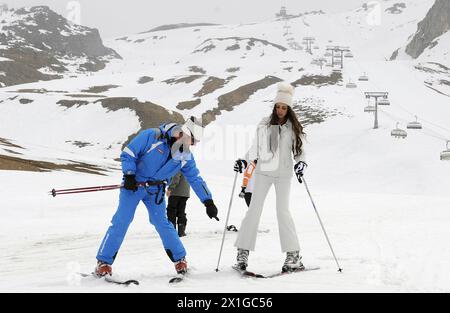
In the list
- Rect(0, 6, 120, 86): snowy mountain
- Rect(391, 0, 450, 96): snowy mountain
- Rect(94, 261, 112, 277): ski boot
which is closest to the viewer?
Rect(94, 261, 112, 277): ski boot

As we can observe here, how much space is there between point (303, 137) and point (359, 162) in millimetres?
37306

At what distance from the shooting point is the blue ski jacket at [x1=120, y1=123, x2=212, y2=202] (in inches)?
232

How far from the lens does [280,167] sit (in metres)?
6.48

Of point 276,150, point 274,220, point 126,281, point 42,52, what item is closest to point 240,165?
point 276,150

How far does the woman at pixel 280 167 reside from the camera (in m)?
6.48

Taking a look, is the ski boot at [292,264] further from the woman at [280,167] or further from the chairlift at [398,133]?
the chairlift at [398,133]

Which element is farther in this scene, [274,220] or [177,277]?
[274,220]

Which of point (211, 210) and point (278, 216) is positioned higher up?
point (211, 210)

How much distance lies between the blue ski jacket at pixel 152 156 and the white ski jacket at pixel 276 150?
1053 millimetres

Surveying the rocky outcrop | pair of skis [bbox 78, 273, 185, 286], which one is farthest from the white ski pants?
the rocky outcrop

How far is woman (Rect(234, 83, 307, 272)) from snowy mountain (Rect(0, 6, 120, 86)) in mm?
108861

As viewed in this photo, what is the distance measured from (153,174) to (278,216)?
185 cm

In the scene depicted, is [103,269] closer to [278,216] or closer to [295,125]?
[278,216]

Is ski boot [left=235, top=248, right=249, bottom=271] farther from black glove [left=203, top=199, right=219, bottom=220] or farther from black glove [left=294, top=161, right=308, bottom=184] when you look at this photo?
black glove [left=294, top=161, right=308, bottom=184]
